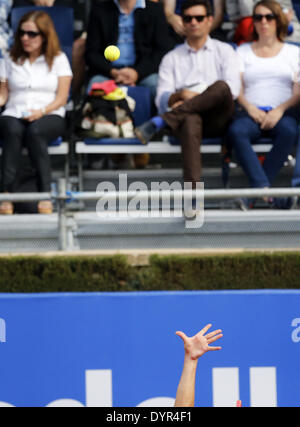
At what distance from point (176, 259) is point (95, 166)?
1985mm

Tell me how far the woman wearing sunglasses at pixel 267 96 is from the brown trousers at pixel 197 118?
135 mm

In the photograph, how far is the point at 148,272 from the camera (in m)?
4.41

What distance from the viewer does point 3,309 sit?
367 centimetres

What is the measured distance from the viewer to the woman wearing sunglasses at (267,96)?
203 inches

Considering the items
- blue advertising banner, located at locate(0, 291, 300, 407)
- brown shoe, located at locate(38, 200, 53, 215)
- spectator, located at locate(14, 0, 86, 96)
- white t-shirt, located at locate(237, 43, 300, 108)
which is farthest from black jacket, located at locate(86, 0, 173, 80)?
blue advertising banner, located at locate(0, 291, 300, 407)

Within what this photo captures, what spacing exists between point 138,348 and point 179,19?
3.39m

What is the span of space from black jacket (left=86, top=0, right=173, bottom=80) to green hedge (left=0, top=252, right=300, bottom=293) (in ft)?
6.85

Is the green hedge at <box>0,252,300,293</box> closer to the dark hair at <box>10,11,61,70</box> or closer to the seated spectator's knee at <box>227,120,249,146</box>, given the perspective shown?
the seated spectator's knee at <box>227,120,249,146</box>

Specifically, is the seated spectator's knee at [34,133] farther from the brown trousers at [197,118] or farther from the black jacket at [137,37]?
the black jacket at [137,37]

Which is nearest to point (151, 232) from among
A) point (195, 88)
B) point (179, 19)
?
point (195, 88)

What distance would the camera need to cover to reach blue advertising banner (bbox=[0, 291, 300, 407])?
3699 millimetres

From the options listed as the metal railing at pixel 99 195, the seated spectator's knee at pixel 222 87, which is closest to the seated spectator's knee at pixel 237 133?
the seated spectator's knee at pixel 222 87
